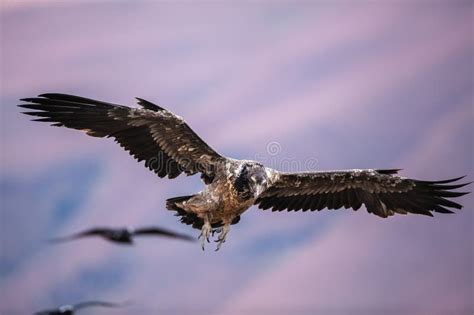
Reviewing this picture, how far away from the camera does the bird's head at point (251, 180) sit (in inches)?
467

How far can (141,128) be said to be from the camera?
40.4 ft

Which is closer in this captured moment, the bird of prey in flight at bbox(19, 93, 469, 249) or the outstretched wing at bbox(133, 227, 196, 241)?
the bird of prey in flight at bbox(19, 93, 469, 249)

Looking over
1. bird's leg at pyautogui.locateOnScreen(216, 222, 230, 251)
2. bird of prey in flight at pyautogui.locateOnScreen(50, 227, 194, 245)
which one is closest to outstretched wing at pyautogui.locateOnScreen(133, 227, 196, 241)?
bird of prey in flight at pyautogui.locateOnScreen(50, 227, 194, 245)

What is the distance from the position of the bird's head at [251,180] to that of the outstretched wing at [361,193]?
1.12 meters

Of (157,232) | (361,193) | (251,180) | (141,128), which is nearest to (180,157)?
(141,128)

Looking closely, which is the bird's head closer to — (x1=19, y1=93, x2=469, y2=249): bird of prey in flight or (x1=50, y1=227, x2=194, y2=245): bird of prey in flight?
(x1=19, y1=93, x2=469, y2=249): bird of prey in flight

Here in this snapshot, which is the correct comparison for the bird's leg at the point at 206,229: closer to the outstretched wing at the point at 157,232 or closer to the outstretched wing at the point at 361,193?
the outstretched wing at the point at 361,193

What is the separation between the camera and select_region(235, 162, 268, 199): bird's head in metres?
11.9

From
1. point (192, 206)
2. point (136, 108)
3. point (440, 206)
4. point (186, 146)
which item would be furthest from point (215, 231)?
point (440, 206)

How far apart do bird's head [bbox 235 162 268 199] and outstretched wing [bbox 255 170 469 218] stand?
112 cm

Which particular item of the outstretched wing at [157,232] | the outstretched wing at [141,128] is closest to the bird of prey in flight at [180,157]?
the outstretched wing at [141,128]

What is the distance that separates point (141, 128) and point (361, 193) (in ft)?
13.4

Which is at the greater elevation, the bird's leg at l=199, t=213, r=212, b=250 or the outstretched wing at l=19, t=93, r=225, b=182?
the outstretched wing at l=19, t=93, r=225, b=182

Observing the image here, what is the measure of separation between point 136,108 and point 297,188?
321cm
